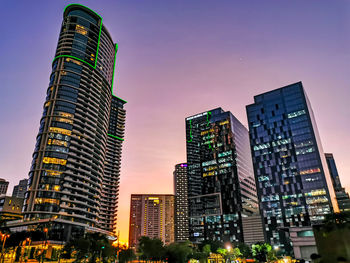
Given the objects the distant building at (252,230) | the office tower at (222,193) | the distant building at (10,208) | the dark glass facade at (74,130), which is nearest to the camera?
the dark glass facade at (74,130)

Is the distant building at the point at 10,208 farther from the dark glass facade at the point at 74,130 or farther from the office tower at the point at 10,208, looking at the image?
the dark glass facade at the point at 74,130

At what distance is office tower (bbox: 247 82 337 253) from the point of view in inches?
4894

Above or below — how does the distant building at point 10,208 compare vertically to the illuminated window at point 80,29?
below

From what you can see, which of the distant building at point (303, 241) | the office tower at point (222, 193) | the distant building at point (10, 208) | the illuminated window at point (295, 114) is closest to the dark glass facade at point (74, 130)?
the distant building at point (10, 208)

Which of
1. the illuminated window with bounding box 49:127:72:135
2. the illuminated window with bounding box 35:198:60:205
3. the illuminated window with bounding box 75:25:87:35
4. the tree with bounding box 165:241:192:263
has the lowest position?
the tree with bounding box 165:241:192:263

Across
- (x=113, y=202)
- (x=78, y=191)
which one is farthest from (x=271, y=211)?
(x=113, y=202)

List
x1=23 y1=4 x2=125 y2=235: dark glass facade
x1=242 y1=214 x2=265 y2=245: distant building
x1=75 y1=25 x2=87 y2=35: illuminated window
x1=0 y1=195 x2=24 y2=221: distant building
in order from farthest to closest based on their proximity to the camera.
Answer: x1=242 y1=214 x2=265 y2=245: distant building → x1=75 y1=25 x2=87 y2=35: illuminated window → x1=0 y1=195 x2=24 y2=221: distant building → x1=23 y1=4 x2=125 y2=235: dark glass facade

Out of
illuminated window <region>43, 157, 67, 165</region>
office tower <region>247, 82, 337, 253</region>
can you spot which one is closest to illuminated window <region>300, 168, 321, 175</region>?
office tower <region>247, 82, 337, 253</region>

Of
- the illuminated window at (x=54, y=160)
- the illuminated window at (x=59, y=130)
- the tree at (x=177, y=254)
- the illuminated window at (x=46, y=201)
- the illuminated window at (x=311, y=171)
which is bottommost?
the tree at (x=177, y=254)

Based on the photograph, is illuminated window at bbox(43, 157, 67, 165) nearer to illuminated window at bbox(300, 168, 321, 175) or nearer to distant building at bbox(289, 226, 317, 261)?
distant building at bbox(289, 226, 317, 261)

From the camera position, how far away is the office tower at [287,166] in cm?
12431

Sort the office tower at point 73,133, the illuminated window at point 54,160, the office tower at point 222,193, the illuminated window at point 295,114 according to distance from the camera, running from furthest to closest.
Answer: the office tower at point 222,193
the illuminated window at point 295,114
the illuminated window at point 54,160
the office tower at point 73,133

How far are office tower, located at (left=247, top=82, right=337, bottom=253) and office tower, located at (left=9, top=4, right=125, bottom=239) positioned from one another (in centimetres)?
9025

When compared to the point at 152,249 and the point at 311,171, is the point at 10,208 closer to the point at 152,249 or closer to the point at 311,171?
the point at 152,249
